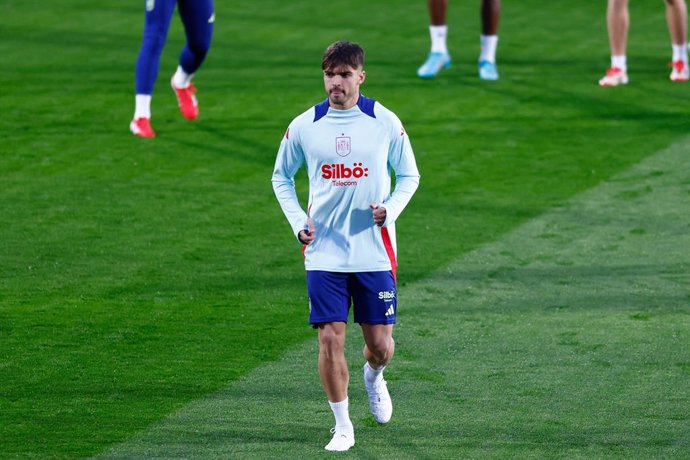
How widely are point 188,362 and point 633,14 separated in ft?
34.4

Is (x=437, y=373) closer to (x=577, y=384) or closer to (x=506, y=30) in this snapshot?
(x=577, y=384)

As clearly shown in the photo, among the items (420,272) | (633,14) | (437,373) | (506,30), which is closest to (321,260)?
(437,373)

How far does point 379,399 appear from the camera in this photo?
6.12 metres

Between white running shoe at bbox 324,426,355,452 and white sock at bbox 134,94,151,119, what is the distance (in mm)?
5747

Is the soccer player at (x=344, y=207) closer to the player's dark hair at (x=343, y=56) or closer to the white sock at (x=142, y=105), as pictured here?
the player's dark hair at (x=343, y=56)

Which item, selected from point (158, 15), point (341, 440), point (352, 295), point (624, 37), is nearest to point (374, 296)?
point (352, 295)

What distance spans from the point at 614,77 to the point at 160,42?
4.36 metres

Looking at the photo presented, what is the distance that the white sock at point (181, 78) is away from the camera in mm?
11539

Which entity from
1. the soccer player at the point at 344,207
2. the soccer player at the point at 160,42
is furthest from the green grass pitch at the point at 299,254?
the soccer player at the point at 344,207

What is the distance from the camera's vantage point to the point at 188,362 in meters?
6.93

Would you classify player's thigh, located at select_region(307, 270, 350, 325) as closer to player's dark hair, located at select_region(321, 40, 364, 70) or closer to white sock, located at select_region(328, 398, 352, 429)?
white sock, located at select_region(328, 398, 352, 429)

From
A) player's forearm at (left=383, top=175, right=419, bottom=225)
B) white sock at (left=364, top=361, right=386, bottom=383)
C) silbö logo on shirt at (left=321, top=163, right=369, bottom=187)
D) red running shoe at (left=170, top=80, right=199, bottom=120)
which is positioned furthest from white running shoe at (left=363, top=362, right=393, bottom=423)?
red running shoe at (left=170, top=80, right=199, bottom=120)

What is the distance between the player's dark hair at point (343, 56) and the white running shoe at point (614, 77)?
7.74 metres

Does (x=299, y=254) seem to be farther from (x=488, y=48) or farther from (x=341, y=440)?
(x=488, y=48)
